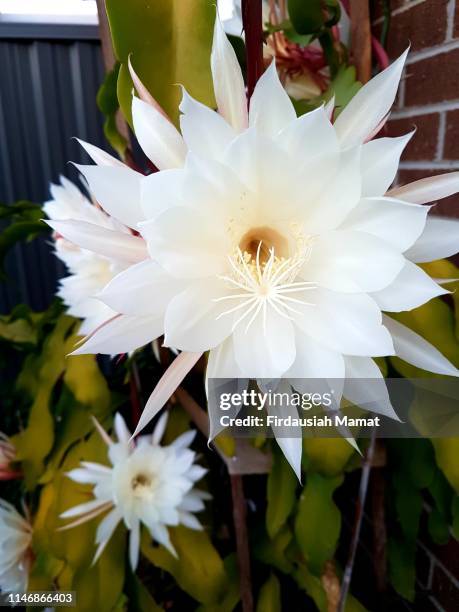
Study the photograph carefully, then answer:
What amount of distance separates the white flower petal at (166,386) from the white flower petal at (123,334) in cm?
3

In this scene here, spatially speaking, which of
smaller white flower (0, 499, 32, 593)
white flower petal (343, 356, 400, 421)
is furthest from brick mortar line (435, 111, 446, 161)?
smaller white flower (0, 499, 32, 593)

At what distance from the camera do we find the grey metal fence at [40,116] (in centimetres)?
157

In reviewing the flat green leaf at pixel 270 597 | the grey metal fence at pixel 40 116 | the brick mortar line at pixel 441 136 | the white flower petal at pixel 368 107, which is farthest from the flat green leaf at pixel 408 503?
the grey metal fence at pixel 40 116

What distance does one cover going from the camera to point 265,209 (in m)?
0.29

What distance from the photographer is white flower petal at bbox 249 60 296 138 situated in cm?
26

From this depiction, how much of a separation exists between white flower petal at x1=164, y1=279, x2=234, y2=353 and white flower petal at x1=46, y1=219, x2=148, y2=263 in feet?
0.14

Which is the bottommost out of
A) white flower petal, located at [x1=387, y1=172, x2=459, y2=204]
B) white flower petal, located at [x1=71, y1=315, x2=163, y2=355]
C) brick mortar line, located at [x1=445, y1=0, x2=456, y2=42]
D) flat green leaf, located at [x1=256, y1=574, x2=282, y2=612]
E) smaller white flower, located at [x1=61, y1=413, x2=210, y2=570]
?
flat green leaf, located at [x1=256, y1=574, x2=282, y2=612]

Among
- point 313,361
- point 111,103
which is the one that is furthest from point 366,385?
point 111,103

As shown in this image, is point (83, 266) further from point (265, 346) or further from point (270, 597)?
point (270, 597)

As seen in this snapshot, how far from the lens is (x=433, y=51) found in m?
0.73

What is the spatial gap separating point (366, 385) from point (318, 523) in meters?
0.48

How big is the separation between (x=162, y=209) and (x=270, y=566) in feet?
2.74

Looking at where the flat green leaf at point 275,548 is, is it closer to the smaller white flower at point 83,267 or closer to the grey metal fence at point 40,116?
the smaller white flower at point 83,267

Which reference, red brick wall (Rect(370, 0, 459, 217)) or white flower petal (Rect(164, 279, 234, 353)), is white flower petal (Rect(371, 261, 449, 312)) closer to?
white flower petal (Rect(164, 279, 234, 353))
